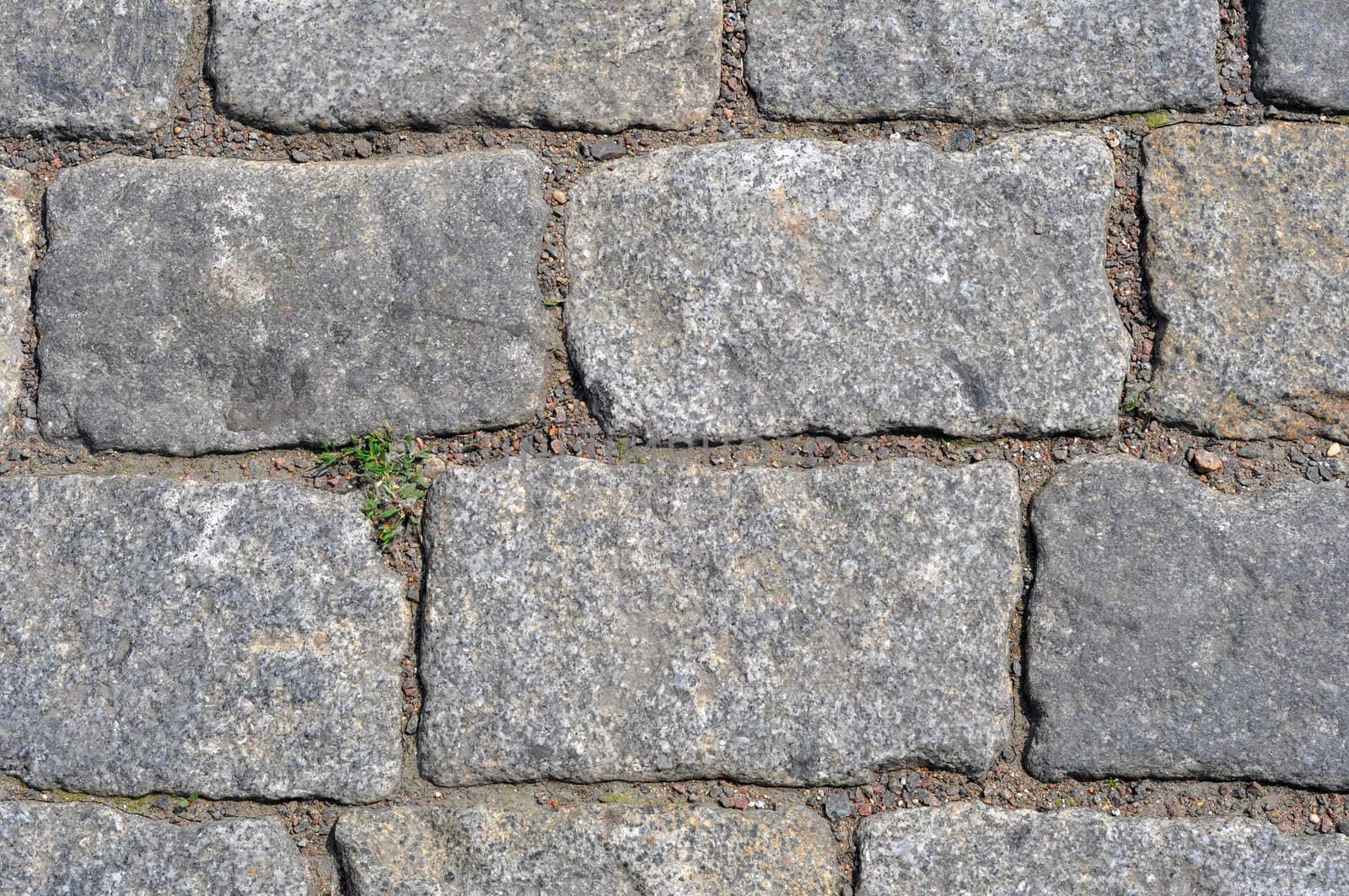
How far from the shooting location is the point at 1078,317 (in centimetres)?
173

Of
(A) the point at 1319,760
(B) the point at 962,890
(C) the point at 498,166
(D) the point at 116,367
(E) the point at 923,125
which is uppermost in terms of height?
(E) the point at 923,125

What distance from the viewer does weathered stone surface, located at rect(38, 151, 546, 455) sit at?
68.7 inches

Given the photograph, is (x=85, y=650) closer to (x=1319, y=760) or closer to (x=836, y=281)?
(x=836, y=281)

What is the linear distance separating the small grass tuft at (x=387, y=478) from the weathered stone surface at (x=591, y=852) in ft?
1.49

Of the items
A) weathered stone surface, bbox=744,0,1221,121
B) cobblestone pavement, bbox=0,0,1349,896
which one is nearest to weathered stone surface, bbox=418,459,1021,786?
cobblestone pavement, bbox=0,0,1349,896

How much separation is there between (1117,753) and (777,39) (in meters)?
1.25

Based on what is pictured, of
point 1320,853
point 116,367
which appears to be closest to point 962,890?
point 1320,853

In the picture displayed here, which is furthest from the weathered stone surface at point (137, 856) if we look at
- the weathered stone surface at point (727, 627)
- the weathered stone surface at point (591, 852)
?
the weathered stone surface at point (727, 627)

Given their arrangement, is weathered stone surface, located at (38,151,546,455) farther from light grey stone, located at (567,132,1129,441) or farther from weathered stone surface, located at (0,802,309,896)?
weathered stone surface, located at (0,802,309,896)

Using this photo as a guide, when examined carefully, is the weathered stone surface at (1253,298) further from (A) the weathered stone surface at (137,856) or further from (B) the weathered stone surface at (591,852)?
(A) the weathered stone surface at (137,856)

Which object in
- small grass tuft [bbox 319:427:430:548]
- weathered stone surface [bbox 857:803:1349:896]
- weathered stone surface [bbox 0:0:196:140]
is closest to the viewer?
weathered stone surface [bbox 857:803:1349:896]

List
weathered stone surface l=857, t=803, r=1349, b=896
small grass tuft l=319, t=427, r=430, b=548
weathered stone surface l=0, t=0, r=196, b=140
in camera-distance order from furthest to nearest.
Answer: weathered stone surface l=0, t=0, r=196, b=140 < small grass tuft l=319, t=427, r=430, b=548 < weathered stone surface l=857, t=803, r=1349, b=896

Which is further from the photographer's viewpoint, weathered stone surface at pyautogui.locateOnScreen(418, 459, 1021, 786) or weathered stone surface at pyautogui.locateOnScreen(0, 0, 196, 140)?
weathered stone surface at pyautogui.locateOnScreen(0, 0, 196, 140)

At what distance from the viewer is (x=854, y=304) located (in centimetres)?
172
